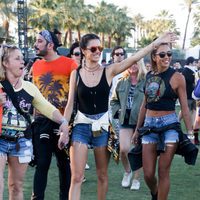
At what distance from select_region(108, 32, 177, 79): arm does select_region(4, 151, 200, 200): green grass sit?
2.02 meters

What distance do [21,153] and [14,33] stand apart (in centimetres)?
4859

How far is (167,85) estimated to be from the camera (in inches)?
221

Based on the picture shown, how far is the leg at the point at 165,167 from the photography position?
219 inches

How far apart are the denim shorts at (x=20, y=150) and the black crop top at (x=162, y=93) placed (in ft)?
5.08

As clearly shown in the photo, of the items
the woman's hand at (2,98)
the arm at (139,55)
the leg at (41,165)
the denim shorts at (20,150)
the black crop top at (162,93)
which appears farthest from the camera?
the leg at (41,165)

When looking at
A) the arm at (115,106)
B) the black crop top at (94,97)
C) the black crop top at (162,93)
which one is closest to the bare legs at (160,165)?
the black crop top at (162,93)

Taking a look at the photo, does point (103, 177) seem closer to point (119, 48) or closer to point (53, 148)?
point (53, 148)

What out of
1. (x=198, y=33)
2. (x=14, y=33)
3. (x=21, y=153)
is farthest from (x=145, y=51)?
(x=198, y=33)

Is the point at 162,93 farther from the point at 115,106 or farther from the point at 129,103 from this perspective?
the point at 115,106

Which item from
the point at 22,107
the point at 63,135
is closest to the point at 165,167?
the point at 63,135

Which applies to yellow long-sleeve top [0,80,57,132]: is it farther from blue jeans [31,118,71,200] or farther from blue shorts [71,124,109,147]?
blue jeans [31,118,71,200]

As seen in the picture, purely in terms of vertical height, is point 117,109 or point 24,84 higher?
point 24,84

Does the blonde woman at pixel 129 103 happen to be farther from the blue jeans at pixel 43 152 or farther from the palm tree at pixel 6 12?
the palm tree at pixel 6 12

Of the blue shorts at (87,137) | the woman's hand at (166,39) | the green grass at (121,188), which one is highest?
the woman's hand at (166,39)
